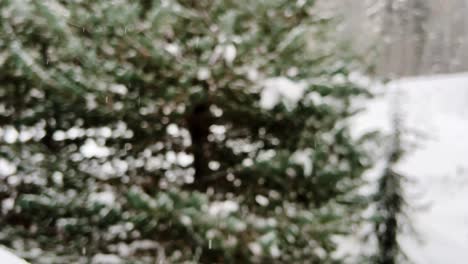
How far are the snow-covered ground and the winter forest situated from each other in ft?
2.75

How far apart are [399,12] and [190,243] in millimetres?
31099

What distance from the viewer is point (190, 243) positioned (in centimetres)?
433

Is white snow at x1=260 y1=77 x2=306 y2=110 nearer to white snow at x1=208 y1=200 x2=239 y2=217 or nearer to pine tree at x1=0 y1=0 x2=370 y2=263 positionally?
pine tree at x1=0 y1=0 x2=370 y2=263

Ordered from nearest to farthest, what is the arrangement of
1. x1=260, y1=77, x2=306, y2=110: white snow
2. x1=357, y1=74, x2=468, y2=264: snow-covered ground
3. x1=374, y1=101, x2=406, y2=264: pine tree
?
1. x1=260, y1=77, x2=306, y2=110: white snow
2. x1=374, y1=101, x2=406, y2=264: pine tree
3. x1=357, y1=74, x2=468, y2=264: snow-covered ground

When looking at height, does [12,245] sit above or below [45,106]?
below

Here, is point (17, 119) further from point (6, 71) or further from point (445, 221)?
point (445, 221)

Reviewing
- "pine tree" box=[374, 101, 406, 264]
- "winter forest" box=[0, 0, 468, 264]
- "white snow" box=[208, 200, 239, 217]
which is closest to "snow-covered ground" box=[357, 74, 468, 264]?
"pine tree" box=[374, 101, 406, 264]

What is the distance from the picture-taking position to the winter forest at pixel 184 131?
4043 millimetres

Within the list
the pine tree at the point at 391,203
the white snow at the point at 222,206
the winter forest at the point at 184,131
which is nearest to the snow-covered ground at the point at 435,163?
the pine tree at the point at 391,203

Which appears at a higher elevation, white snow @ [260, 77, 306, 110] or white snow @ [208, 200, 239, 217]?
white snow @ [260, 77, 306, 110]

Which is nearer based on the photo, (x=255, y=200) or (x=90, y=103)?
(x=90, y=103)

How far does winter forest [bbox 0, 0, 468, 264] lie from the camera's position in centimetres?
404

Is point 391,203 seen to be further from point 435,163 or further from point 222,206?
point 435,163

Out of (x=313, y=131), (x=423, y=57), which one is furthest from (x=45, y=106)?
(x=423, y=57)
